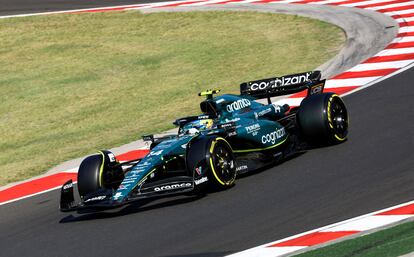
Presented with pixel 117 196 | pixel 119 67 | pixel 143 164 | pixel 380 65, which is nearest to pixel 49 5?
pixel 119 67

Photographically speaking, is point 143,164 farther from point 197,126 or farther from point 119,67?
point 119,67

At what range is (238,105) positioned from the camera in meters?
11.2

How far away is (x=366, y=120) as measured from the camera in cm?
1227

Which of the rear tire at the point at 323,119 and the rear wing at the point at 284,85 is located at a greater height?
the rear wing at the point at 284,85

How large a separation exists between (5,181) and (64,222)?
9.72ft

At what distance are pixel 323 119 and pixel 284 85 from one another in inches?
50.1

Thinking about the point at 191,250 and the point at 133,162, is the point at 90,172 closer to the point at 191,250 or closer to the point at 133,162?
the point at 133,162

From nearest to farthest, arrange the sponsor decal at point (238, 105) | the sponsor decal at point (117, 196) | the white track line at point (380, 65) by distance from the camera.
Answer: the sponsor decal at point (117, 196), the sponsor decal at point (238, 105), the white track line at point (380, 65)

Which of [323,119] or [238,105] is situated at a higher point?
[238,105]

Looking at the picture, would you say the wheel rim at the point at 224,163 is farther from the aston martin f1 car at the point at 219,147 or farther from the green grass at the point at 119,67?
the green grass at the point at 119,67

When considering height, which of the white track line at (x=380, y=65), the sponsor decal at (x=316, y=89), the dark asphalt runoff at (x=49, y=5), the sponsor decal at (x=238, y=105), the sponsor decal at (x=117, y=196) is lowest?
the white track line at (x=380, y=65)

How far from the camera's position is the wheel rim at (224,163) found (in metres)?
9.93

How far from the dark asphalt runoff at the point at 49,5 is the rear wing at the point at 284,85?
13989 millimetres

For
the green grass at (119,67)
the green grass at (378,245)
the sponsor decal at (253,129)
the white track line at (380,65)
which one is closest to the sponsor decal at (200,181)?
the sponsor decal at (253,129)
